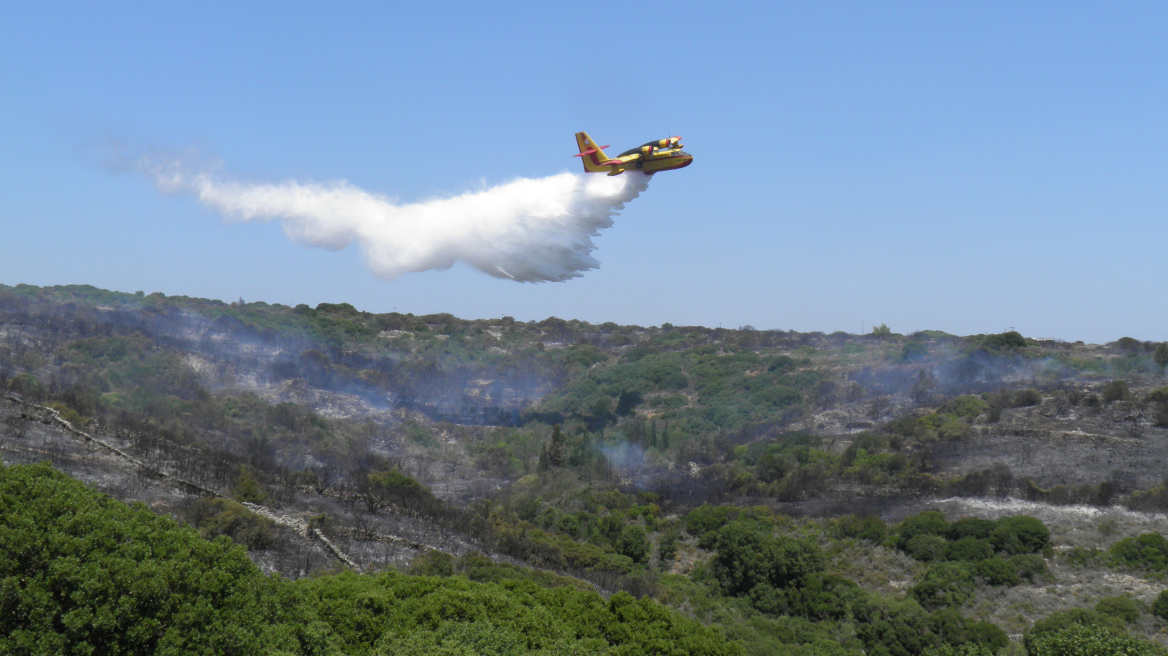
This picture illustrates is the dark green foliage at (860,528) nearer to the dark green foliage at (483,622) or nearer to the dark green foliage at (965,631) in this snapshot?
the dark green foliage at (965,631)

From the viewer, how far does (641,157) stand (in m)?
46.1

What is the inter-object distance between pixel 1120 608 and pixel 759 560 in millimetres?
13590

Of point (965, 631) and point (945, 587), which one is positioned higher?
point (945, 587)

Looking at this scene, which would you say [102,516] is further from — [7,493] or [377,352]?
[377,352]

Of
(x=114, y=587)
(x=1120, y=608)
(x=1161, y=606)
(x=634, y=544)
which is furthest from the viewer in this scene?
(x=634, y=544)

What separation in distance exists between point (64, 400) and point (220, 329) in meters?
39.5

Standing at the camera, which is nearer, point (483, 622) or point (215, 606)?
point (215, 606)

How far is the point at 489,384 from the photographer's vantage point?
90.9 meters

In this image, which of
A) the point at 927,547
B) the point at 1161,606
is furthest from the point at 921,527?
the point at 1161,606

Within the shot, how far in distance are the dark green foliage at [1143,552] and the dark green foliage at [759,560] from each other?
12314mm

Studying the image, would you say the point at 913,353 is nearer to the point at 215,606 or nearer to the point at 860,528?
the point at 860,528

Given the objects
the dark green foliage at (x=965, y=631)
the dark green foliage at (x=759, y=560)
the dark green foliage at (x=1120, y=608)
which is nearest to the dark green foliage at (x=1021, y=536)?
the dark green foliage at (x=1120, y=608)

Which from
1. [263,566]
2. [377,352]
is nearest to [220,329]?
[377,352]

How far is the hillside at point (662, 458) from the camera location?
34281 millimetres
